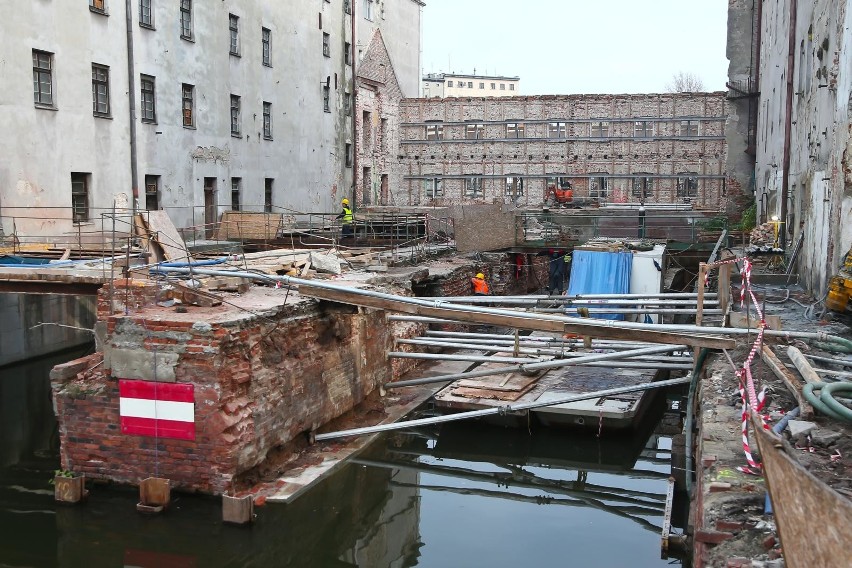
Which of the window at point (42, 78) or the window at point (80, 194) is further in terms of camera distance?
the window at point (80, 194)

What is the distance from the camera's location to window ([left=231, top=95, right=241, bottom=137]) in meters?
29.4

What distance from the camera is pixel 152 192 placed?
25.3m

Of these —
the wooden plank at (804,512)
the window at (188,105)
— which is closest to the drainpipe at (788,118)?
the wooden plank at (804,512)

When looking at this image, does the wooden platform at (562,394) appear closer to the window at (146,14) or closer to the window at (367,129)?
the window at (146,14)

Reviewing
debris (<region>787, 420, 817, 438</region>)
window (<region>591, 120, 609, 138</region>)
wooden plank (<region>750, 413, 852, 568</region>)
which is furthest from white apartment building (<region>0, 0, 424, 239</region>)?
wooden plank (<region>750, 413, 852, 568</region>)

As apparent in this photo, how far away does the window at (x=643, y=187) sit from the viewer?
132 ft

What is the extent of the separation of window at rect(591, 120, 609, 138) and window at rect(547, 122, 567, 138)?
4.64 feet

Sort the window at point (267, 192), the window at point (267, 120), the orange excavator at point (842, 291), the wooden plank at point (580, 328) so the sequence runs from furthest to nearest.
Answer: the window at point (267, 192) → the window at point (267, 120) → the orange excavator at point (842, 291) → the wooden plank at point (580, 328)

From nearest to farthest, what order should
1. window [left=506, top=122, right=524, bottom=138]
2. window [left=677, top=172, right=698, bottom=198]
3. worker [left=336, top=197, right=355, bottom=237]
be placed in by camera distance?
worker [left=336, top=197, right=355, bottom=237], window [left=677, top=172, right=698, bottom=198], window [left=506, top=122, right=524, bottom=138]

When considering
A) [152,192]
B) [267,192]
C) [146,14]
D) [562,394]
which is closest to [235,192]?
[267,192]

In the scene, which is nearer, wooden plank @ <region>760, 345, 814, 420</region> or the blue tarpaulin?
wooden plank @ <region>760, 345, 814, 420</region>

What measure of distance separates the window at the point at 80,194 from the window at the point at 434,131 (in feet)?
74.8

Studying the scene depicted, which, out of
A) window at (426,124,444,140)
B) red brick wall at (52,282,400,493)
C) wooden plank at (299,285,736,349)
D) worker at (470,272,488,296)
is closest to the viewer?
wooden plank at (299,285,736,349)

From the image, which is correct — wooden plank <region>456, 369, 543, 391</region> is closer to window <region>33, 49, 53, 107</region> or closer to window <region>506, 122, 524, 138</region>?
window <region>33, 49, 53, 107</region>
